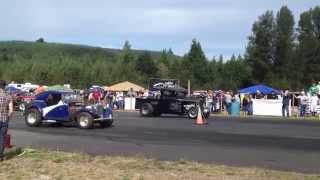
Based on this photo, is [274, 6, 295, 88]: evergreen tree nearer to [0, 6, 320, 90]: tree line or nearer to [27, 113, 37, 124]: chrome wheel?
[0, 6, 320, 90]: tree line

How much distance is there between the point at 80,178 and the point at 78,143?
24.3ft

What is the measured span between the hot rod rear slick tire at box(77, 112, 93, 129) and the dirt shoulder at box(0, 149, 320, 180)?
1086 cm

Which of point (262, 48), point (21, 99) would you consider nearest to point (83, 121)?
point (21, 99)

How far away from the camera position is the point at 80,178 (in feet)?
38.0

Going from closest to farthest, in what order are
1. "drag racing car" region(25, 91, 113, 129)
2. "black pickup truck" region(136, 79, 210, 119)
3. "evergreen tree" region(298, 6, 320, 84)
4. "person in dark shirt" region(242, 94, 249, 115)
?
"drag racing car" region(25, 91, 113, 129) < "black pickup truck" region(136, 79, 210, 119) < "person in dark shirt" region(242, 94, 249, 115) < "evergreen tree" region(298, 6, 320, 84)

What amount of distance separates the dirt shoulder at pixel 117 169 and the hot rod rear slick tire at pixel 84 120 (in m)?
10.9

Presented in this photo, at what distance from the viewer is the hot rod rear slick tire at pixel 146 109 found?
124ft

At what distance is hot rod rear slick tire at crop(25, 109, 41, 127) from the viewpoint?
→ 26.7 meters

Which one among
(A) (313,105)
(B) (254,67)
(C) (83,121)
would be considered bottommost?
(C) (83,121)

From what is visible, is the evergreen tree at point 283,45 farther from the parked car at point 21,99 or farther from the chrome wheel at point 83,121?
the chrome wheel at point 83,121

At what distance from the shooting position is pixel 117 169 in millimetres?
12742

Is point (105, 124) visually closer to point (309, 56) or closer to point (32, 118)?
point (32, 118)

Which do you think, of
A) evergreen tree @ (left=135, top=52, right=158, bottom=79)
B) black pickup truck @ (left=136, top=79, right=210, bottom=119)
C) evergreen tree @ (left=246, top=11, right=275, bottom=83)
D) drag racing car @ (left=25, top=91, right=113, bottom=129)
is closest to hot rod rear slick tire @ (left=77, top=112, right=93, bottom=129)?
drag racing car @ (left=25, top=91, right=113, bottom=129)

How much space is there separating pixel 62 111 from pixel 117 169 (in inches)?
552
